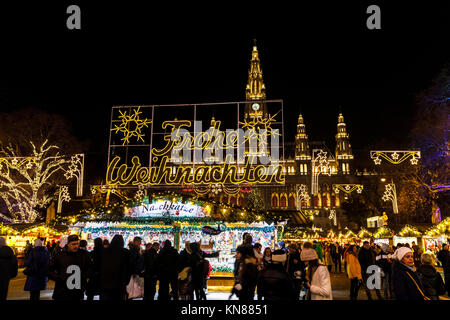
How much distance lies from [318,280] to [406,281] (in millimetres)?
939

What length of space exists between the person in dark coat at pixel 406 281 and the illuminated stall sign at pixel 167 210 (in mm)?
8795

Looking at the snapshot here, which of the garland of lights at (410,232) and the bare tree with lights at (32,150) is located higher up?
the bare tree with lights at (32,150)

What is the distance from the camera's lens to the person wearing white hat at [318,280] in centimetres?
426

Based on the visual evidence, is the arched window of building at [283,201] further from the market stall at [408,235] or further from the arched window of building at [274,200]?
the market stall at [408,235]

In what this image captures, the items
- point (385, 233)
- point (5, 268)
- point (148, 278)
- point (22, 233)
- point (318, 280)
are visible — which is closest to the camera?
point (318, 280)

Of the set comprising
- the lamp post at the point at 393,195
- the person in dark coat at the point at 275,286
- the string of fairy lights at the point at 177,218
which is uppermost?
the lamp post at the point at 393,195

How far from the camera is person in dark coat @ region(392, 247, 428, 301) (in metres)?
3.83

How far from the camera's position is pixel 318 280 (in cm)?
431

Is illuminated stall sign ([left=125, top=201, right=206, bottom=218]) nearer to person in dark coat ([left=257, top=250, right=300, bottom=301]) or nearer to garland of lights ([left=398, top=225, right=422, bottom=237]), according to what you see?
person in dark coat ([left=257, top=250, right=300, bottom=301])

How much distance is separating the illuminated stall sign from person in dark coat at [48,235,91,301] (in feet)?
23.4

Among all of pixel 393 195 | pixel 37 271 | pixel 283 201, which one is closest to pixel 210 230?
pixel 37 271

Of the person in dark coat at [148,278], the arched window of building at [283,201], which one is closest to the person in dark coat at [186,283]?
the person in dark coat at [148,278]

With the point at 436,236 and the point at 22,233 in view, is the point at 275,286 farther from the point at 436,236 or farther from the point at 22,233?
the point at 22,233
